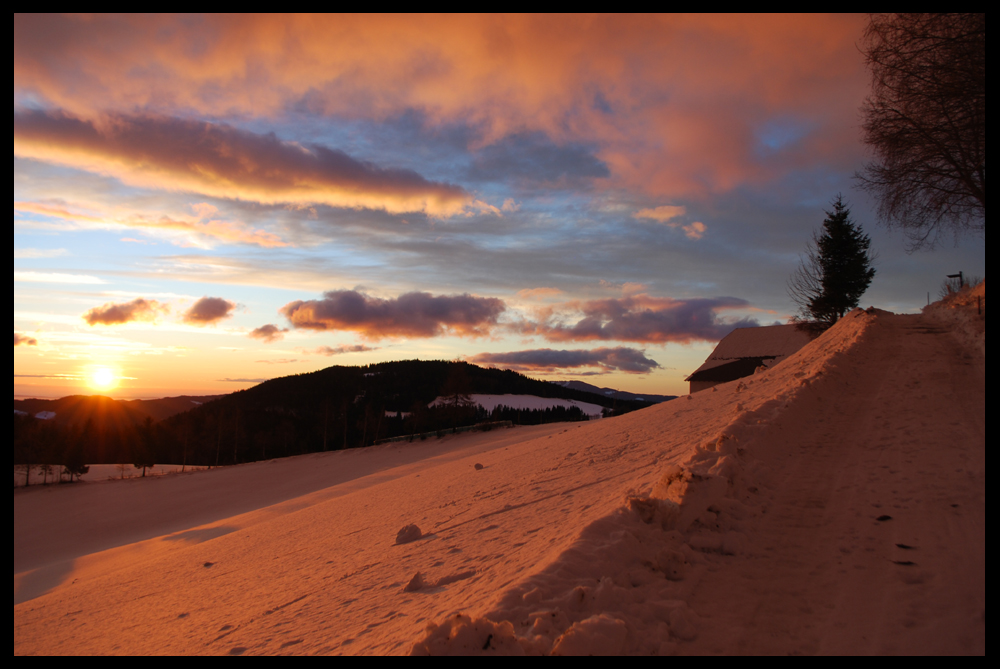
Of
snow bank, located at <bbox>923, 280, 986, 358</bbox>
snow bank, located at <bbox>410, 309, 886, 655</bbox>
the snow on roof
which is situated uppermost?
the snow on roof

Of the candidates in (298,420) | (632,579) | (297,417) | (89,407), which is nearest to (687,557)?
(632,579)

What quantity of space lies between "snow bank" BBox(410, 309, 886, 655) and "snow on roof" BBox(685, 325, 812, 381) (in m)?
38.8

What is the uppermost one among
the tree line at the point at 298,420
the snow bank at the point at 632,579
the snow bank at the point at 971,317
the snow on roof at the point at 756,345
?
the snow on roof at the point at 756,345

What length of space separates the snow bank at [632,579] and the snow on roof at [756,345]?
38.8 m

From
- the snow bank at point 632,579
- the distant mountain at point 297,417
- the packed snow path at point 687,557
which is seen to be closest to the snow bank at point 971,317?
the packed snow path at point 687,557

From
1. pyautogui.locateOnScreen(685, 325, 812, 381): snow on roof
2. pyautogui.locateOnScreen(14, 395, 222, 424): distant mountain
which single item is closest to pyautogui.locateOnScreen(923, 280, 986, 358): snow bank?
pyautogui.locateOnScreen(685, 325, 812, 381): snow on roof

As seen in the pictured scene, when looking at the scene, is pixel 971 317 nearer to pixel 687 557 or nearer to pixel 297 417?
pixel 687 557

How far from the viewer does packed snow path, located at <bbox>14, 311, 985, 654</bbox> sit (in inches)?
140

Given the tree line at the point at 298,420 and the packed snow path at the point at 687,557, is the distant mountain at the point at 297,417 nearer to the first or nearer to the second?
the tree line at the point at 298,420

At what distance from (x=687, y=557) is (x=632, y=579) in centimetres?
70

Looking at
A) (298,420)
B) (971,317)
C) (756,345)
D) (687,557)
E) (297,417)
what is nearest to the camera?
(971,317)

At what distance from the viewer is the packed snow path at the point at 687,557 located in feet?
11.7

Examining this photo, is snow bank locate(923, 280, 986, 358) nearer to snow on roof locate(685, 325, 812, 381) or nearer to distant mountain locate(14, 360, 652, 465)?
snow on roof locate(685, 325, 812, 381)

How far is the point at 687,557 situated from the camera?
5.01m
